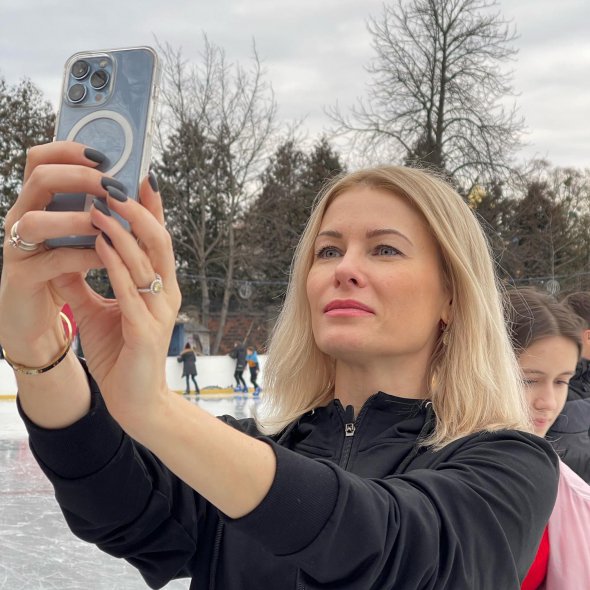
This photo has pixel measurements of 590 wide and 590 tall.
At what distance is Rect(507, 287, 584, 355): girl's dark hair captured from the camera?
2.52m

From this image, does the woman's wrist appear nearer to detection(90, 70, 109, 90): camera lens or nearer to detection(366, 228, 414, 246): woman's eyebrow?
detection(90, 70, 109, 90): camera lens

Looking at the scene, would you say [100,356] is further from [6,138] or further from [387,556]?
[6,138]

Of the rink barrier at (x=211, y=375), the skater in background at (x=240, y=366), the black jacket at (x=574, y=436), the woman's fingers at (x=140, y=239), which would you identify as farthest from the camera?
the skater in background at (x=240, y=366)

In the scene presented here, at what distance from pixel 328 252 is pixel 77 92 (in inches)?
23.8

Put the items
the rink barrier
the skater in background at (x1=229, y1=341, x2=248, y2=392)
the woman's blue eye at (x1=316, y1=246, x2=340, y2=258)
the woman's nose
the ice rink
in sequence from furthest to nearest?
the skater in background at (x1=229, y1=341, x2=248, y2=392) → the rink barrier → the ice rink → the woman's blue eye at (x1=316, y1=246, x2=340, y2=258) → the woman's nose

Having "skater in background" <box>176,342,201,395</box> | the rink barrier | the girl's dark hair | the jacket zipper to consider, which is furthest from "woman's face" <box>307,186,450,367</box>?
"skater in background" <box>176,342,201,395</box>

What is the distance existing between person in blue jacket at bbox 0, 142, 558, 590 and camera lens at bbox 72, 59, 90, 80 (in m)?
0.15

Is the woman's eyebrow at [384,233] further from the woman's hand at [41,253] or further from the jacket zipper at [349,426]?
the woman's hand at [41,253]

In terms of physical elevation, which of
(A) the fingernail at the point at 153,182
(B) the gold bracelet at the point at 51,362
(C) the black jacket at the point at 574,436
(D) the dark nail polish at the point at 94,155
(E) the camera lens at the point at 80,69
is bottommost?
(C) the black jacket at the point at 574,436

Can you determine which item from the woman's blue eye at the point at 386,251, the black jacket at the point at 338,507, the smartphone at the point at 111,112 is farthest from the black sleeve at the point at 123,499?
the woman's blue eye at the point at 386,251

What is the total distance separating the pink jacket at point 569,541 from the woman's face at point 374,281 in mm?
379

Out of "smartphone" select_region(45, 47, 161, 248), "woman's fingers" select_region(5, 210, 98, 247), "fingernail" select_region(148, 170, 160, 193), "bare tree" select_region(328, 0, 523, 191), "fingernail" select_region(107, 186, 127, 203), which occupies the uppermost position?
"bare tree" select_region(328, 0, 523, 191)

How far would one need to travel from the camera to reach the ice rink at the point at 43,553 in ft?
12.7

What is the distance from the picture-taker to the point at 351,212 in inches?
57.2
